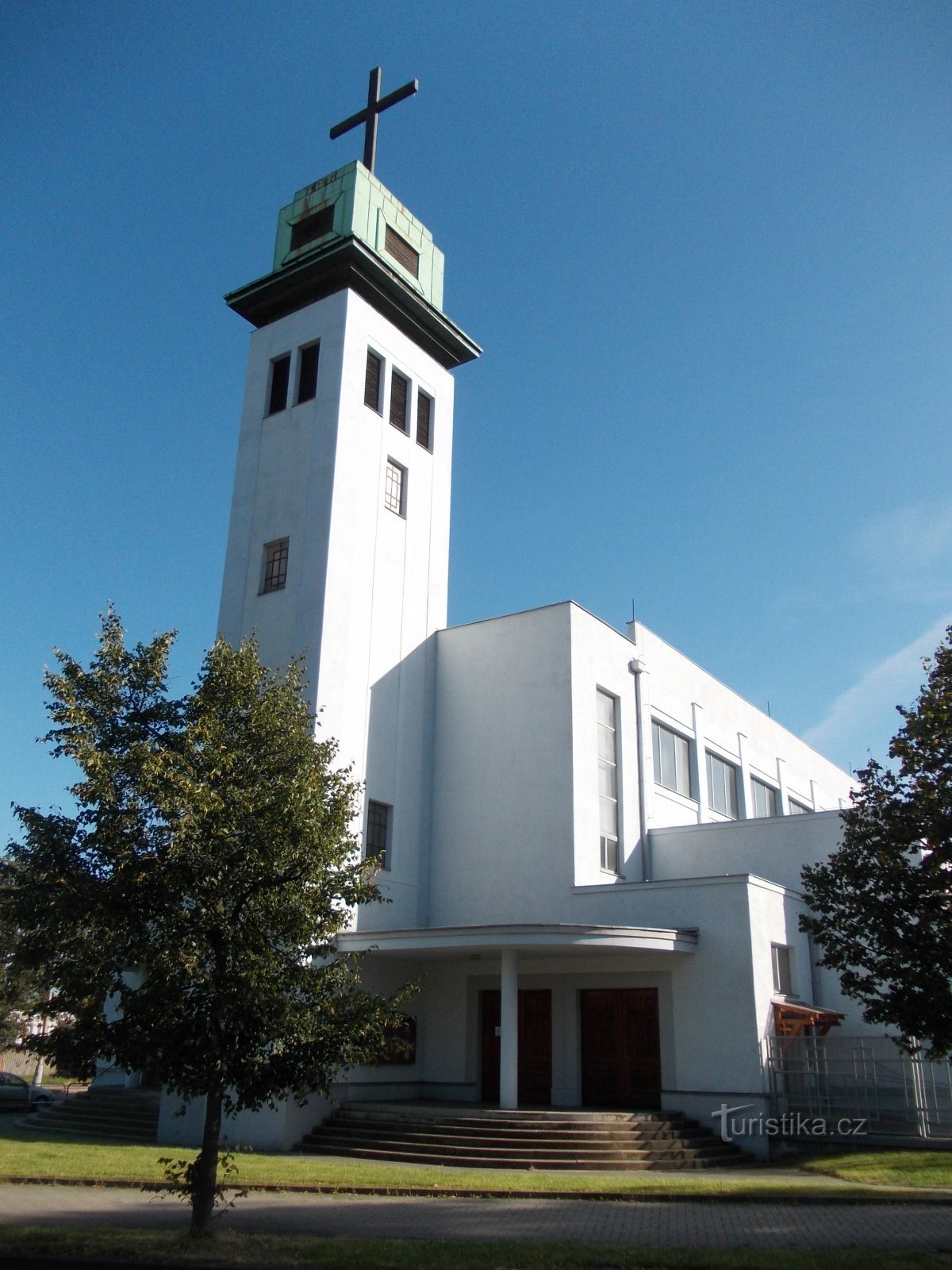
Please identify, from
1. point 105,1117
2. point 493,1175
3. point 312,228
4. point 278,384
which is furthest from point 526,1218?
point 312,228

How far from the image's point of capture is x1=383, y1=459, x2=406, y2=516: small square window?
90.6 feet

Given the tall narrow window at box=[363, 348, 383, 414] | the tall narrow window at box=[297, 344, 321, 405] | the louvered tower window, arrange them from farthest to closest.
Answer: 1. the louvered tower window
2. the tall narrow window at box=[363, 348, 383, 414]
3. the tall narrow window at box=[297, 344, 321, 405]

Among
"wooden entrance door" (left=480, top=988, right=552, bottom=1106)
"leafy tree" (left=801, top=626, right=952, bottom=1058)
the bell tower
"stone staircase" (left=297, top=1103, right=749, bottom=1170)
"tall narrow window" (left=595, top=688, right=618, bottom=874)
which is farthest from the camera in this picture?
"tall narrow window" (left=595, top=688, right=618, bottom=874)

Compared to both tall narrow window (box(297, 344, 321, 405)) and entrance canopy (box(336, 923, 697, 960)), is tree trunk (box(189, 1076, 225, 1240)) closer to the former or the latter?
entrance canopy (box(336, 923, 697, 960))

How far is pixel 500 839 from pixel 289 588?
7.78 metres

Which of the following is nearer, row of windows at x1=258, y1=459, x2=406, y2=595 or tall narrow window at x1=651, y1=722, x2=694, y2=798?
row of windows at x1=258, y1=459, x2=406, y2=595

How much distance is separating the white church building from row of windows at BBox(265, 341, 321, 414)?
0.07 m

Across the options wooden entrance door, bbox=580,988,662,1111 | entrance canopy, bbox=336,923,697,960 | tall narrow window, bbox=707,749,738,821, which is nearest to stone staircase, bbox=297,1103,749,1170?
wooden entrance door, bbox=580,988,662,1111

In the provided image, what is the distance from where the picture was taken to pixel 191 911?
35.9ft

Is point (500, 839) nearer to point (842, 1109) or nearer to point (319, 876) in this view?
point (842, 1109)

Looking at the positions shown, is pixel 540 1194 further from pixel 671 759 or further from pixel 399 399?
pixel 399 399

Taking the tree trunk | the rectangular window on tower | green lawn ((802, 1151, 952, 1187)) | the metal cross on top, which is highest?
the metal cross on top

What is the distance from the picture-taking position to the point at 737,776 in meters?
34.2

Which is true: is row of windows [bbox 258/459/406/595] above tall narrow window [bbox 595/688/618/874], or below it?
above
